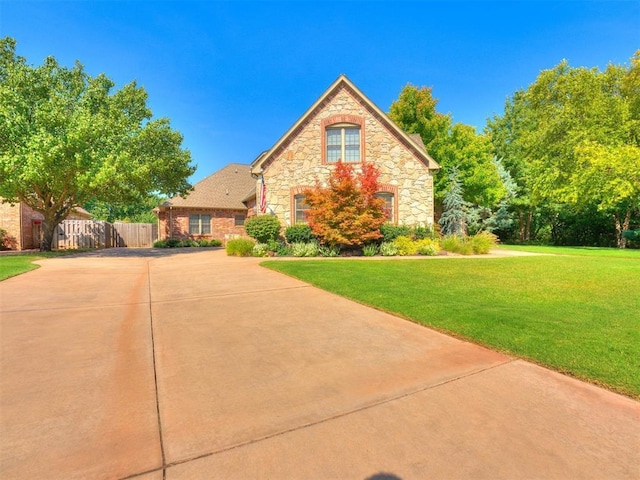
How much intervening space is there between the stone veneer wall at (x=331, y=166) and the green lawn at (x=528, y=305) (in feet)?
21.4

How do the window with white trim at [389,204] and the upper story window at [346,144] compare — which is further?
the upper story window at [346,144]

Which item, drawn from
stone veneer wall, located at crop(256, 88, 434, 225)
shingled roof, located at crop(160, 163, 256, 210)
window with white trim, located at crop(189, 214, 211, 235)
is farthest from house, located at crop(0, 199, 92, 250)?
stone veneer wall, located at crop(256, 88, 434, 225)

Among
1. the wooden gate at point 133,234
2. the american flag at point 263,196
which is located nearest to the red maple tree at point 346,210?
the american flag at point 263,196

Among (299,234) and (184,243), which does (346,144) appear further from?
(184,243)

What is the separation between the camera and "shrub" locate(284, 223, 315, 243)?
1502cm

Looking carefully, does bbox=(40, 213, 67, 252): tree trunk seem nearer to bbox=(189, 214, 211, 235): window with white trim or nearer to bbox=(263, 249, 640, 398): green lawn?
bbox=(189, 214, 211, 235): window with white trim

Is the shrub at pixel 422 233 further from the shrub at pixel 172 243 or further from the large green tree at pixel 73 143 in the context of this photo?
the shrub at pixel 172 243

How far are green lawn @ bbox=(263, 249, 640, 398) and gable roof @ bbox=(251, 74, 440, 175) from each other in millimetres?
7725

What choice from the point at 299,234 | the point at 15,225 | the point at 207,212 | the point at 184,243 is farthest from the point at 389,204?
the point at 15,225

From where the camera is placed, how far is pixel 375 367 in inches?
128

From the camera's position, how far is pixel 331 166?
52.3 feet

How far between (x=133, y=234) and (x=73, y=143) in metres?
15.5

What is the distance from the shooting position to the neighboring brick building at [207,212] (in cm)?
2431

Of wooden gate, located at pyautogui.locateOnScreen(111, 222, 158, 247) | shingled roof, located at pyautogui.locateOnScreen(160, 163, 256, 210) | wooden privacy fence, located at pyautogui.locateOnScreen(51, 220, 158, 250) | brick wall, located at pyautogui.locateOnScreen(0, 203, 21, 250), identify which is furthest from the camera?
wooden gate, located at pyautogui.locateOnScreen(111, 222, 158, 247)
